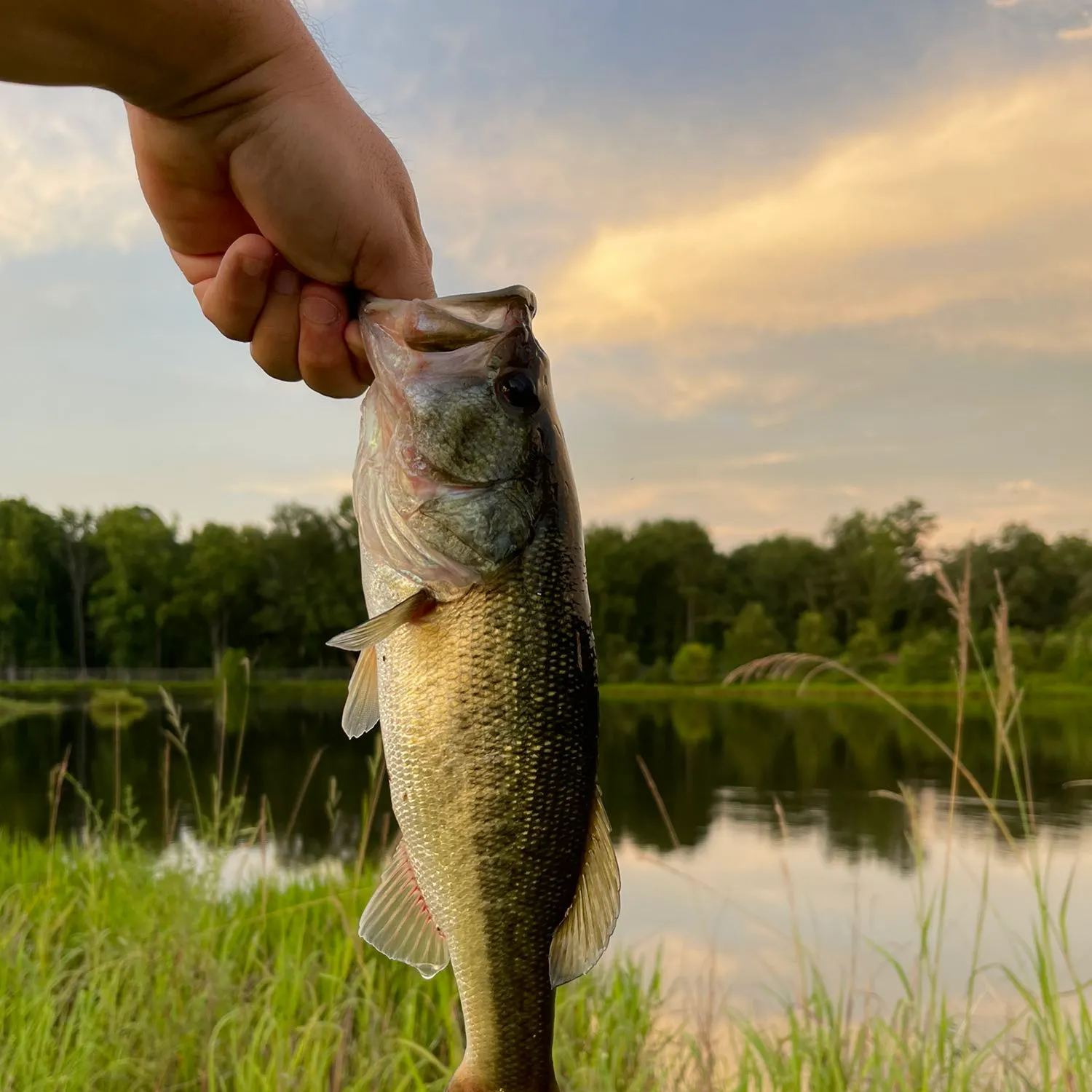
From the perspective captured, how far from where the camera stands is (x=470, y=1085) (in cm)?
182

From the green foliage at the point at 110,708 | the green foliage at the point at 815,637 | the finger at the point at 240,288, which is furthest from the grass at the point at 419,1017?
the green foliage at the point at 815,637

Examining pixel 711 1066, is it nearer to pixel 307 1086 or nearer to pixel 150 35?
pixel 307 1086

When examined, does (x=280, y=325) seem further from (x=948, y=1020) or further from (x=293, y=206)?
(x=948, y=1020)

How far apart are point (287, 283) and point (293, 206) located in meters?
0.20

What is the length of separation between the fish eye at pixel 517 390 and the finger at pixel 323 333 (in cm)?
47

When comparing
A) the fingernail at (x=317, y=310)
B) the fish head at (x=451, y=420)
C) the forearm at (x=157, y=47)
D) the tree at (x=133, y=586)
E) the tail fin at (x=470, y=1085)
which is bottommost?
the tail fin at (x=470, y=1085)

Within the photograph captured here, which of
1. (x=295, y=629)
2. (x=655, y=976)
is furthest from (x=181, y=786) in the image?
(x=295, y=629)

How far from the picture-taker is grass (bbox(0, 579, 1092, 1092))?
3.61 metres

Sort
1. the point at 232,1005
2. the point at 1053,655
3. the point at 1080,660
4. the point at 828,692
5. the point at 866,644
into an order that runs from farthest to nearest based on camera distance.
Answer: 1. the point at 828,692
2. the point at 866,644
3. the point at 1053,655
4. the point at 1080,660
5. the point at 232,1005

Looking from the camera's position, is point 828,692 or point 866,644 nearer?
point 866,644

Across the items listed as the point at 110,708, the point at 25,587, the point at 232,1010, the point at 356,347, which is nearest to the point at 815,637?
the point at 110,708

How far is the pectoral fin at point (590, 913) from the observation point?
1.79m

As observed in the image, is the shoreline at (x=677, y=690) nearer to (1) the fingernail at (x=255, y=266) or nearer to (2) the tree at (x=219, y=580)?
(2) the tree at (x=219, y=580)

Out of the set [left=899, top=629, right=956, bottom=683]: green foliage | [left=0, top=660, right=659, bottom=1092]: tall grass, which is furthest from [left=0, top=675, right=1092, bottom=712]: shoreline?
[left=0, top=660, right=659, bottom=1092]: tall grass
